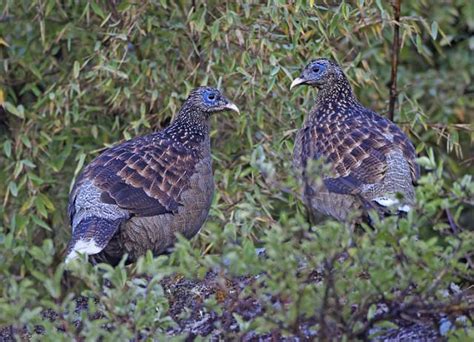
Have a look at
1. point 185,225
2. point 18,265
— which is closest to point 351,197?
point 185,225

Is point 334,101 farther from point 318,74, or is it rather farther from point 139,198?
point 139,198

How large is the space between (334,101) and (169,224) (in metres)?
1.70

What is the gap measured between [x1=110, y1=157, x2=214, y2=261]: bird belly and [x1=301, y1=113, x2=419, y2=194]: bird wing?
748 millimetres

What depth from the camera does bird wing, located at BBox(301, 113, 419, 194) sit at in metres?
7.01

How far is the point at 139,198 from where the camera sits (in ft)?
23.2

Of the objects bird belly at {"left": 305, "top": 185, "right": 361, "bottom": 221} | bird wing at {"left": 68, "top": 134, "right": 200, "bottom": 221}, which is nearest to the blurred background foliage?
bird belly at {"left": 305, "top": 185, "right": 361, "bottom": 221}

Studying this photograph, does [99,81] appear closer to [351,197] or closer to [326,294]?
[351,197]

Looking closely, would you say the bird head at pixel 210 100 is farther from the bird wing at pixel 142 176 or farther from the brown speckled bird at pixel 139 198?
the bird wing at pixel 142 176

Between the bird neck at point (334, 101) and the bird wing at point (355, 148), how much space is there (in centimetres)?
18

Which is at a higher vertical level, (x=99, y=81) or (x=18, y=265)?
(x=99, y=81)

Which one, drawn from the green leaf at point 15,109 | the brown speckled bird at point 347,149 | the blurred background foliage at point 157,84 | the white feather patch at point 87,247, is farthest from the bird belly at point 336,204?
the green leaf at point 15,109

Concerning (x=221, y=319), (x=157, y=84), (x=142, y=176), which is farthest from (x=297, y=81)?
(x=221, y=319)

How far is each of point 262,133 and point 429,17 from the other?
3.11 m

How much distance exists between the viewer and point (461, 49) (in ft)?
37.3
